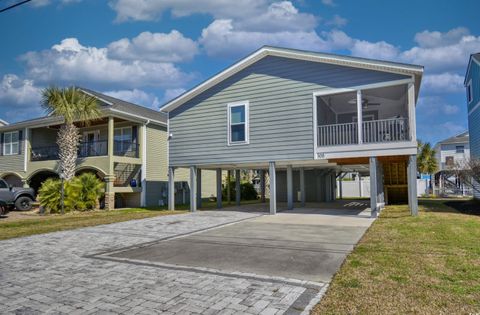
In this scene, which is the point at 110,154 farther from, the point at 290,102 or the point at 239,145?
the point at 290,102

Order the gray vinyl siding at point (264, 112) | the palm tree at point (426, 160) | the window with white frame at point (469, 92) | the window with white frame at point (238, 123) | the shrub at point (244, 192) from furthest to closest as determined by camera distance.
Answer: the palm tree at point (426, 160) < the shrub at point (244, 192) < the window with white frame at point (469, 92) < the window with white frame at point (238, 123) < the gray vinyl siding at point (264, 112)

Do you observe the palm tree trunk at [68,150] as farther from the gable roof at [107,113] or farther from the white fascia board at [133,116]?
the white fascia board at [133,116]

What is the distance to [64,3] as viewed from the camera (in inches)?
417

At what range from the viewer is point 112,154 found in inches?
756

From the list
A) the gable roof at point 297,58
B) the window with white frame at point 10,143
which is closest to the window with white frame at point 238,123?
the gable roof at point 297,58

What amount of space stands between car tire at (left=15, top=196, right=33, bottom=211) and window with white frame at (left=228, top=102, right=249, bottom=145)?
12.2m

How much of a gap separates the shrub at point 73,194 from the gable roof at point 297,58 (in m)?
5.57

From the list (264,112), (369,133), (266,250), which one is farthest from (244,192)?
(266,250)

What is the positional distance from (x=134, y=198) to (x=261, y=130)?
34.3 feet

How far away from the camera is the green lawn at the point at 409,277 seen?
392 centimetres

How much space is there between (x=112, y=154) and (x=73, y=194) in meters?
3.04

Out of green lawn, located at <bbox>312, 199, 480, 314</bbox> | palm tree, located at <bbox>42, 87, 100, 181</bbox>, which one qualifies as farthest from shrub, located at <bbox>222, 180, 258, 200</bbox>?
green lawn, located at <bbox>312, 199, 480, 314</bbox>

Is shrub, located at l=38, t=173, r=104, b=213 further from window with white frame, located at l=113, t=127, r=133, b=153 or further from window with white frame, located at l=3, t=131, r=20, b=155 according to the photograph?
window with white frame, located at l=3, t=131, r=20, b=155

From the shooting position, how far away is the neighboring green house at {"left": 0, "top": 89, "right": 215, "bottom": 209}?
64.5 feet
